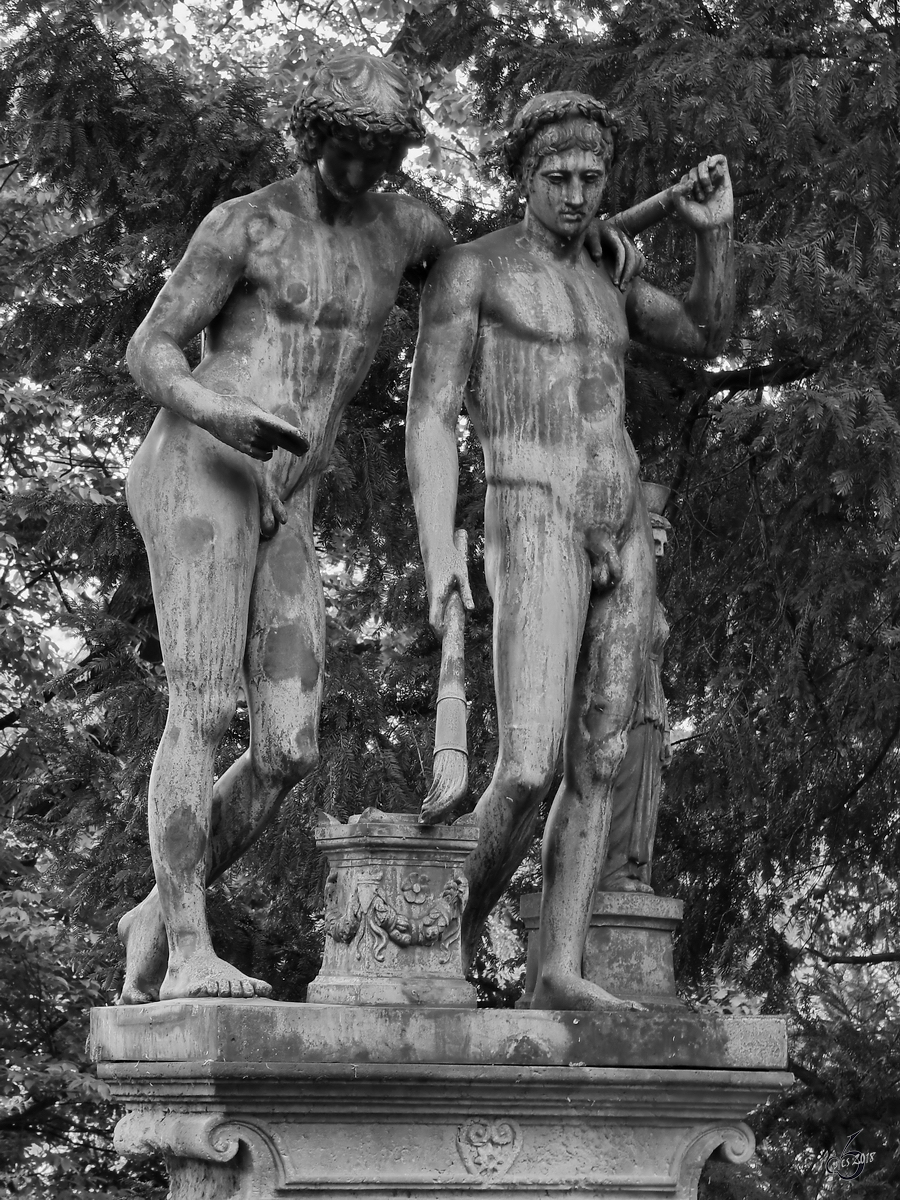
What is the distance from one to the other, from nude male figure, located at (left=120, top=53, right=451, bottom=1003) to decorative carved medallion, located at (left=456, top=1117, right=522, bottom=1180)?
0.75 meters

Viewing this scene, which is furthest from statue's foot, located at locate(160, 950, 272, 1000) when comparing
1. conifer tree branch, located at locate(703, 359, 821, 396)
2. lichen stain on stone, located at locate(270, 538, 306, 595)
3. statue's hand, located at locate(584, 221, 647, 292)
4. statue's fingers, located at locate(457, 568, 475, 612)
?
conifer tree branch, located at locate(703, 359, 821, 396)

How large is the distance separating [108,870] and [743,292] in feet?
14.0

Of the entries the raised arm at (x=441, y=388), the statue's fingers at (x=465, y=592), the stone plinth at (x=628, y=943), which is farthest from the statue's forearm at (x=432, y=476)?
the stone plinth at (x=628, y=943)

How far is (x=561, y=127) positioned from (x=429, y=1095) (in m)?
2.57

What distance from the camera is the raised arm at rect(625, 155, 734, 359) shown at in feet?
18.1

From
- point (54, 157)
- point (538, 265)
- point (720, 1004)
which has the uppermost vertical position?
point (54, 157)

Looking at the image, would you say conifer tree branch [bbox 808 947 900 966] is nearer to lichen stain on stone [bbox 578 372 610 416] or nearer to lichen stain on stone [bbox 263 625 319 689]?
lichen stain on stone [bbox 578 372 610 416]

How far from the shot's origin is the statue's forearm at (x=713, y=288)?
220 inches

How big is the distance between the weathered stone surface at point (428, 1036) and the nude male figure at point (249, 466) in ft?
0.56

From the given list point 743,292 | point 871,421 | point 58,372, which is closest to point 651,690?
point 871,421

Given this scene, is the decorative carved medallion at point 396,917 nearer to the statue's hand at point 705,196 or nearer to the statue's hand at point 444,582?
the statue's hand at point 444,582

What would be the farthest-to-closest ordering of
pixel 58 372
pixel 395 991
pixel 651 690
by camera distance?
1. pixel 58 372
2. pixel 651 690
3. pixel 395 991

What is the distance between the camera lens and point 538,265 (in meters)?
5.41

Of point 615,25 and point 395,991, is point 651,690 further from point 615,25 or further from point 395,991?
point 615,25
